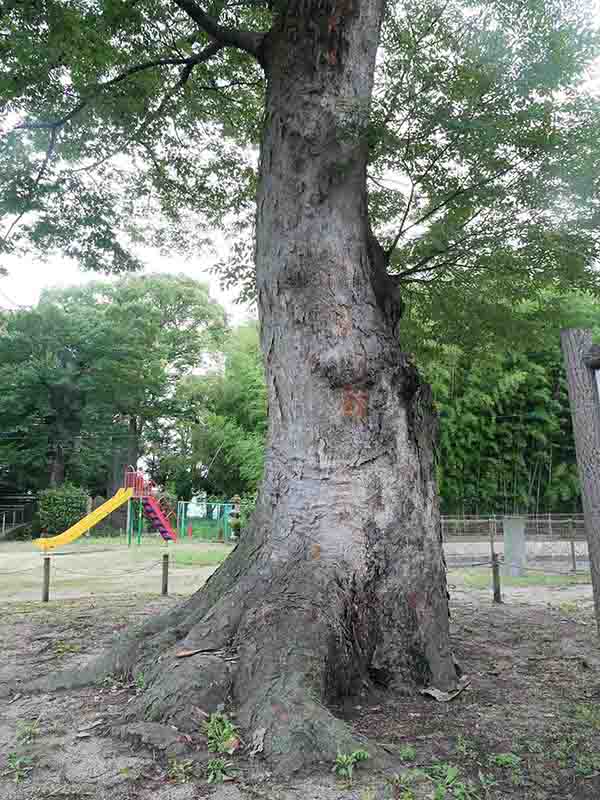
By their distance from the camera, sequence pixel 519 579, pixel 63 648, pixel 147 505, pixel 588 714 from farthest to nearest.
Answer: pixel 147 505 → pixel 519 579 → pixel 63 648 → pixel 588 714

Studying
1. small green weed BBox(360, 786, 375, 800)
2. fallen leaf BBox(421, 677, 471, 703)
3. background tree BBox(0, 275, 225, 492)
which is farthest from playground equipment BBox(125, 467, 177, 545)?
small green weed BBox(360, 786, 375, 800)

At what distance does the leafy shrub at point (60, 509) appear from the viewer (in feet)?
86.9

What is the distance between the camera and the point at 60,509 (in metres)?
26.7

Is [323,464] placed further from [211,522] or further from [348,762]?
[211,522]

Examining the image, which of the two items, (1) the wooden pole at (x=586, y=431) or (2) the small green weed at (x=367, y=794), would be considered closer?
(2) the small green weed at (x=367, y=794)

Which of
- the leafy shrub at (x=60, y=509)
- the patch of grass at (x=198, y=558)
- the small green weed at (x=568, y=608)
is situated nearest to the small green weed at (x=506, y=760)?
the small green weed at (x=568, y=608)

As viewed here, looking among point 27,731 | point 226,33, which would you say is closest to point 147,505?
point 226,33

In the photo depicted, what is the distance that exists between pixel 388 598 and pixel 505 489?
20.2 meters

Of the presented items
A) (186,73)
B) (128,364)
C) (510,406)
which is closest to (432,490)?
(186,73)

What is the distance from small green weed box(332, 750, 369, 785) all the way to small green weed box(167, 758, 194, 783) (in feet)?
2.24

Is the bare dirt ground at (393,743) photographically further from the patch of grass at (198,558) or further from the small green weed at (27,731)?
the patch of grass at (198,558)

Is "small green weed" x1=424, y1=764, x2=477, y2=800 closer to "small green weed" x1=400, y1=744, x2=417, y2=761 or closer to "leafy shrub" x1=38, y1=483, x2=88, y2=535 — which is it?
"small green weed" x1=400, y1=744, x2=417, y2=761

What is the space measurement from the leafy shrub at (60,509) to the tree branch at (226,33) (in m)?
23.9

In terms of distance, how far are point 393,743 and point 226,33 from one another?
5974mm
